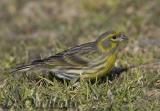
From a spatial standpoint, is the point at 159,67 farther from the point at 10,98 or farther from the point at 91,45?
the point at 10,98

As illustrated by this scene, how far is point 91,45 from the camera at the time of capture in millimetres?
8352

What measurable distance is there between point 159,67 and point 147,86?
1.14 metres

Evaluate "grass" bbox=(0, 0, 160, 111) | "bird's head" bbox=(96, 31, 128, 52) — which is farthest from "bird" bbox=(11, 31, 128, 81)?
"grass" bbox=(0, 0, 160, 111)

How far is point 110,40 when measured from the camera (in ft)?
27.5

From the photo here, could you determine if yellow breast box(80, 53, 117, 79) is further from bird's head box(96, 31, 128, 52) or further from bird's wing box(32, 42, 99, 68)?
bird's head box(96, 31, 128, 52)

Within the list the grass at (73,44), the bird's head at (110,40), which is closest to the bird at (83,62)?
the bird's head at (110,40)

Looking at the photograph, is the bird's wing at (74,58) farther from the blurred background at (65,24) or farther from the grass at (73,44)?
the blurred background at (65,24)

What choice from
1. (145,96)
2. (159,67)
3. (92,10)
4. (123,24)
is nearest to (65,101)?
(145,96)

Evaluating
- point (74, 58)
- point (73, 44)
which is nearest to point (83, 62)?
point (74, 58)

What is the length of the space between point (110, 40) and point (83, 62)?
53 centimetres

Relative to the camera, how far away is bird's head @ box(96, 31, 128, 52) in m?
8.28

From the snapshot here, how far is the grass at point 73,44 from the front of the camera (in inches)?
282

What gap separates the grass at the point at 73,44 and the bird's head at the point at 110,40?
17.4 inches

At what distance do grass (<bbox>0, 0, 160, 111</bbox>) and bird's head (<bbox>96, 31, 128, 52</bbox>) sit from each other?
441mm
